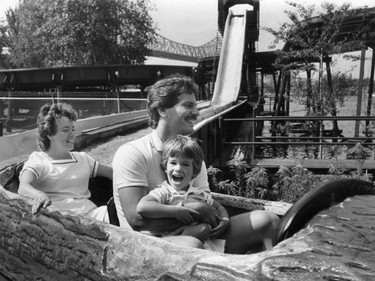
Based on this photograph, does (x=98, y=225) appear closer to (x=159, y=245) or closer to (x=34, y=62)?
(x=159, y=245)

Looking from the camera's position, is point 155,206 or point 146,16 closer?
point 155,206

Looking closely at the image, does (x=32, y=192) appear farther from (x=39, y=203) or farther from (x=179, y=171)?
(x=179, y=171)

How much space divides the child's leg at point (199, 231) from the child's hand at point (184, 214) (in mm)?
31

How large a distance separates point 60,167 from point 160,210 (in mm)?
1218

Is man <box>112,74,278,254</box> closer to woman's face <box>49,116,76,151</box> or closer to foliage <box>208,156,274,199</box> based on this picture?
woman's face <box>49,116,76,151</box>

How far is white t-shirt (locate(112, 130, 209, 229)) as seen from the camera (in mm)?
2158

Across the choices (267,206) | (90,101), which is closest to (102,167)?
(267,206)

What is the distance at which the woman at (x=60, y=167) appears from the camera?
9.55ft

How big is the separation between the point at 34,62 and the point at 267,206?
3673cm

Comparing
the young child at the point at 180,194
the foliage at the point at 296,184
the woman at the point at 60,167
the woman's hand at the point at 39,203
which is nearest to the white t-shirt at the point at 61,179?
the woman at the point at 60,167

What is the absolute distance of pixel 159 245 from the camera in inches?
70.1

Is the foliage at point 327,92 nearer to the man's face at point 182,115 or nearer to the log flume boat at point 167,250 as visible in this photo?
the log flume boat at point 167,250

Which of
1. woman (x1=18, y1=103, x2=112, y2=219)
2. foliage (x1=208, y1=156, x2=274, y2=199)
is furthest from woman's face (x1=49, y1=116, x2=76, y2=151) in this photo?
foliage (x1=208, y1=156, x2=274, y2=199)

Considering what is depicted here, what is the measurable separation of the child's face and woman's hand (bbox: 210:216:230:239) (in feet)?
0.86
